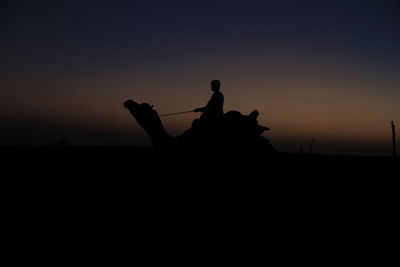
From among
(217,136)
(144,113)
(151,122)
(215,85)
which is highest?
(215,85)

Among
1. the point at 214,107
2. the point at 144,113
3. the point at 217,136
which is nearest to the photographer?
the point at 144,113

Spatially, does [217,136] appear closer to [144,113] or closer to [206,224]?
[144,113]

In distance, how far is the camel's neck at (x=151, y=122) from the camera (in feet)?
27.4

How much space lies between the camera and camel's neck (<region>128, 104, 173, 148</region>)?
8344mm

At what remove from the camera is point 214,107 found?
927 cm

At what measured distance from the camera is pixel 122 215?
11.5 m

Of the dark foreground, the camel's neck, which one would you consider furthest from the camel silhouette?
the dark foreground

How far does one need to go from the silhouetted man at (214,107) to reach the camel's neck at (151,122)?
3.76 ft

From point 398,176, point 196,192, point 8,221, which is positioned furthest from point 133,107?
point 398,176

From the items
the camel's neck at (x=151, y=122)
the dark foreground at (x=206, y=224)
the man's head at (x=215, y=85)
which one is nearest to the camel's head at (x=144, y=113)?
the camel's neck at (x=151, y=122)

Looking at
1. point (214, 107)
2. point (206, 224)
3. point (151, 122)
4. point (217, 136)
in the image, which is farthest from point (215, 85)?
point (206, 224)

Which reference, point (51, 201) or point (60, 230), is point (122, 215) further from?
point (51, 201)

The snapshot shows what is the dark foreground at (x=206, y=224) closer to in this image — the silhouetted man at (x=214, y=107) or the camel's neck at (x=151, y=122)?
the camel's neck at (x=151, y=122)

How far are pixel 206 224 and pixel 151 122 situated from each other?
9.86ft
